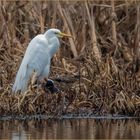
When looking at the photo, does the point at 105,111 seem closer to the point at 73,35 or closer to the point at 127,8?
the point at 73,35

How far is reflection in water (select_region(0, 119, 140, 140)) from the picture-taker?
1087 cm

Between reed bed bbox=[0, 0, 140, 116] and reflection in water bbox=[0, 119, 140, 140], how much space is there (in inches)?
13.1

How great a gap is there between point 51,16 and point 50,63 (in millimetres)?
2023

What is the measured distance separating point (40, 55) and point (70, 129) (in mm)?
3503

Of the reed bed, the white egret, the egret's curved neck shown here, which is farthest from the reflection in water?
the egret's curved neck

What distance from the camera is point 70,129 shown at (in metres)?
11.7

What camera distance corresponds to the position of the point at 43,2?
18016mm

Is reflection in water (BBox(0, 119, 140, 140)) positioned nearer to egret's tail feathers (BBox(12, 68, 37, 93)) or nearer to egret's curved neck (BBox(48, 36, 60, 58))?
egret's tail feathers (BBox(12, 68, 37, 93))

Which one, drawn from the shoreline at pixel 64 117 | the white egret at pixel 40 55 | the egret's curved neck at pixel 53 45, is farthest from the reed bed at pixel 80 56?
the egret's curved neck at pixel 53 45

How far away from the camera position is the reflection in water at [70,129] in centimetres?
1087

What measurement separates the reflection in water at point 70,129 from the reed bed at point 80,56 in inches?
13.1

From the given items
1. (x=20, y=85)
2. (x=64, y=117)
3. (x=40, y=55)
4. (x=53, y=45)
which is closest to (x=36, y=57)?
(x=40, y=55)

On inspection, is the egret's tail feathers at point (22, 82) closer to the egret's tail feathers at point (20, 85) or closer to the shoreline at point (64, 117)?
the egret's tail feathers at point (20, 85)

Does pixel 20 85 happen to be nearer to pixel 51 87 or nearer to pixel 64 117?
pixel 51 87
